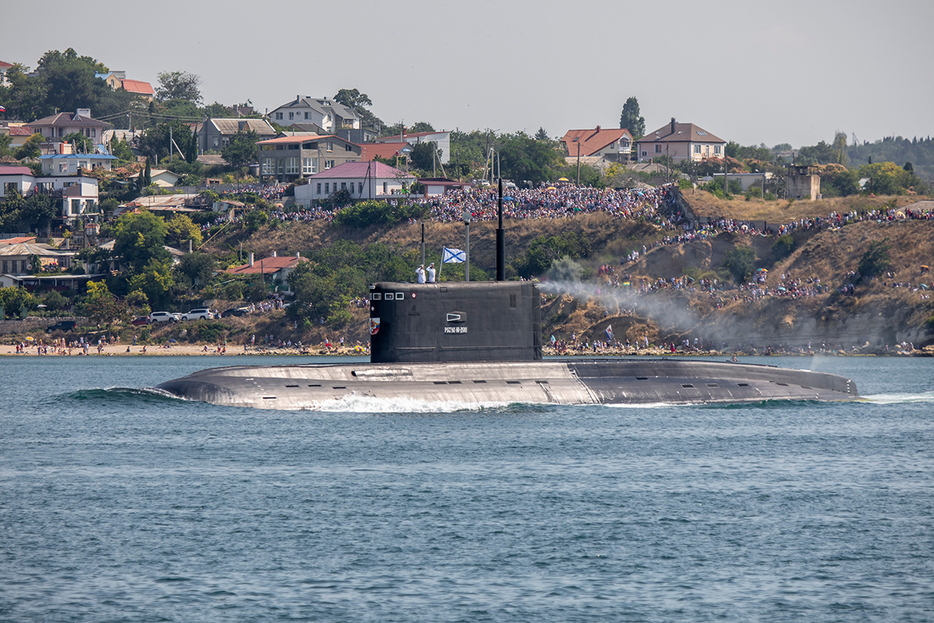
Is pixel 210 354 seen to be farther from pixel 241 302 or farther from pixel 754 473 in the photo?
pixel 754 473

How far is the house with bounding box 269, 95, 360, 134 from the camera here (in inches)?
5630

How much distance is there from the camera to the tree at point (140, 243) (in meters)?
90.7

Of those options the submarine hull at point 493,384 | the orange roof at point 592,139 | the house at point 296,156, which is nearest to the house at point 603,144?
the orange roof at point 592,139

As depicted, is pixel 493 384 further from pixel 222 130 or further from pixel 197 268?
pixel 222 130

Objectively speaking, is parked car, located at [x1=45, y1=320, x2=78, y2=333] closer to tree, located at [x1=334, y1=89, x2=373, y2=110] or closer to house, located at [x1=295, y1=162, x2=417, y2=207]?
house, located at [x1=295, y1=162, x2=417, y2=207]

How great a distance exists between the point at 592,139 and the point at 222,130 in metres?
48.9

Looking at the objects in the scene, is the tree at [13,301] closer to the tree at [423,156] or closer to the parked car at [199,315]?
the parked car at [199,315]

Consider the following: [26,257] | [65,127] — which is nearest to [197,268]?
[26,257]

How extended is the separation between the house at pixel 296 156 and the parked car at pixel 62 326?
34764mm

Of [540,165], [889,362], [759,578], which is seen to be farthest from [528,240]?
[759,578]

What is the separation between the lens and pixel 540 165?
358 feet

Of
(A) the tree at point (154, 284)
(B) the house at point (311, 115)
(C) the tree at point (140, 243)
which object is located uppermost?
(B) the house at point (311, 115)

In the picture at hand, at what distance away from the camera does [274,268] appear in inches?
3472

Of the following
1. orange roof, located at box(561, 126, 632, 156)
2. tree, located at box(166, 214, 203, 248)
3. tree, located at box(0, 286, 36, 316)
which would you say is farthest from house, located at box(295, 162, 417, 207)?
orange roof, located at box(561, 126, 632, 156)
